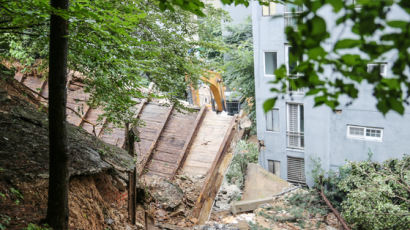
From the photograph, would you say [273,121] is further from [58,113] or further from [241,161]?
[58,113]

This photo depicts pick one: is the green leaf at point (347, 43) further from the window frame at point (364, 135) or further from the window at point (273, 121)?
the window at point (273, 121)

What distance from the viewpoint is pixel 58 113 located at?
3.18 metres

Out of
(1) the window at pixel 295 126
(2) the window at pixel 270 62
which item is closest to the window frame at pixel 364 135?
(1) the window at pixel 295 126

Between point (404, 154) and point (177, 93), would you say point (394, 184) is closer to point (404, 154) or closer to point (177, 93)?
point (404, 154)

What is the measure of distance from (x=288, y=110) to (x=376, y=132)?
3.53 metres

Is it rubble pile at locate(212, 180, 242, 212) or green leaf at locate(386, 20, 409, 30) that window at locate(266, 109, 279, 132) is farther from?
green leaf at locate(386, 20, 409, 30)

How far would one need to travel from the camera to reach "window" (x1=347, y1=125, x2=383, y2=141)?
1312cm

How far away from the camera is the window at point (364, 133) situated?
43.1 feet

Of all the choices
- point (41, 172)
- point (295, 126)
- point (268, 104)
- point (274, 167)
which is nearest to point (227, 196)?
point (274, 167)

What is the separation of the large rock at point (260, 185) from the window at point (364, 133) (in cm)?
319

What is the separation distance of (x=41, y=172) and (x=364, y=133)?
12.1m

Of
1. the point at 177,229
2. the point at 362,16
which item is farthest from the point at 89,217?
the point at 362,16

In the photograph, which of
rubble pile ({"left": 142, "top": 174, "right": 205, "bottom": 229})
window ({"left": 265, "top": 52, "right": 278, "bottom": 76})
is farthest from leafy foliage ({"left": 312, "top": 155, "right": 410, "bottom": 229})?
rubble pile ({"left": 142, "top": 174, "right": 205, "bottom": 229})

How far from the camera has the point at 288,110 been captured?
15117 mm
